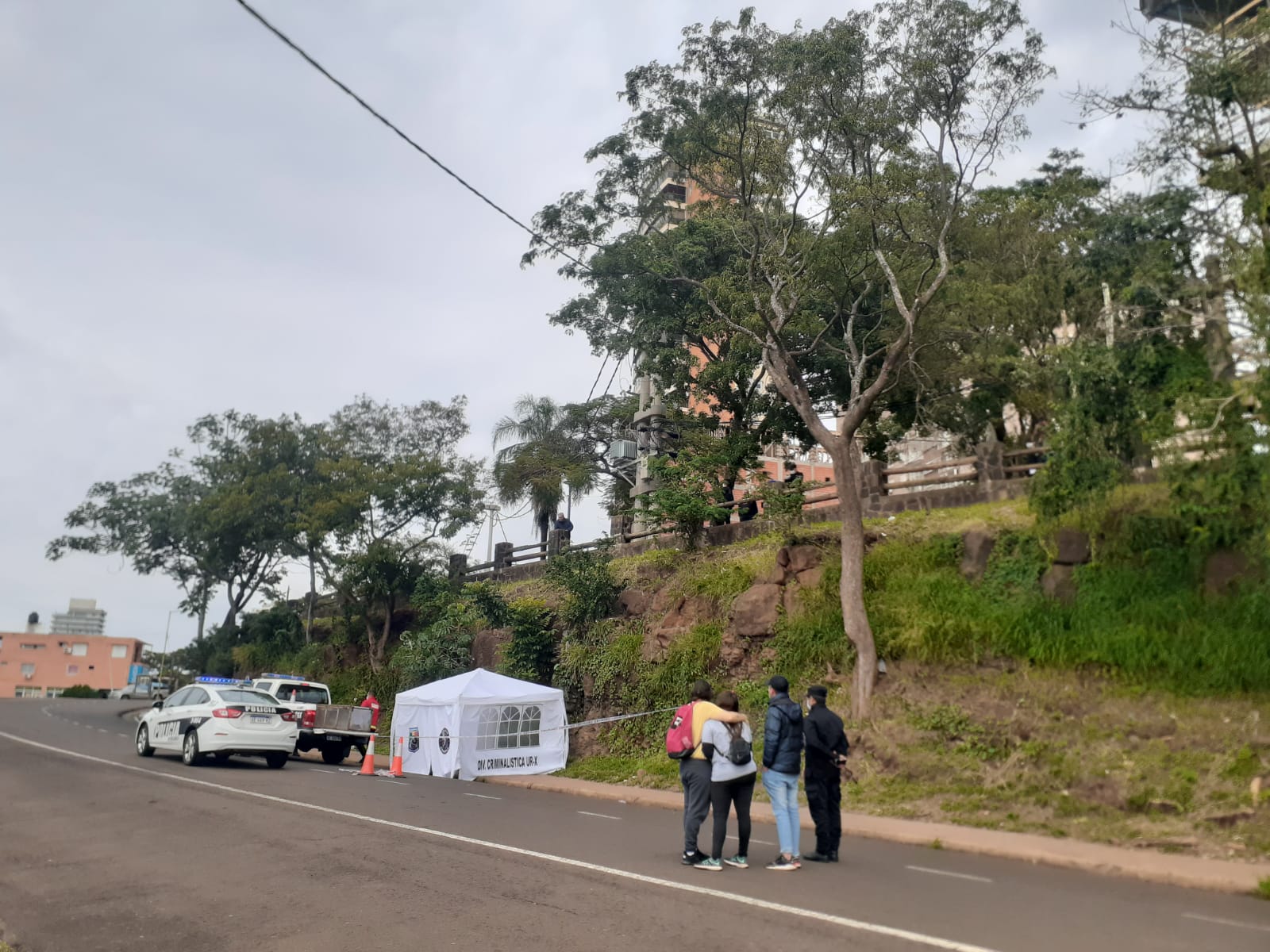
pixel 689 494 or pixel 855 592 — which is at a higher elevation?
pixel 689 494

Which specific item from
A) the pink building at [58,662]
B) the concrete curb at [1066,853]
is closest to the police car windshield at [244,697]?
the concrete curb at [1066,853]

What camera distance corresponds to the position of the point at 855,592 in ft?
51.8

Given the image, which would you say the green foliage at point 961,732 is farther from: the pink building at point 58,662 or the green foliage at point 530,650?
the pink building at point 58,662

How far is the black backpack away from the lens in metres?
8.23

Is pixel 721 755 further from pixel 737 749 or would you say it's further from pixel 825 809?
pixel 825 809

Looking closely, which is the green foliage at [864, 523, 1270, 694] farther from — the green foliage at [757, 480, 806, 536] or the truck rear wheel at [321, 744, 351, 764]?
the truck rear wheel at [321, 744, 351, 764]

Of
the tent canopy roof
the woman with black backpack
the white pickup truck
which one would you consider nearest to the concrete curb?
the woman with black backpack

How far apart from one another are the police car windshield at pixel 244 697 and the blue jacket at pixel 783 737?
11.8 metres

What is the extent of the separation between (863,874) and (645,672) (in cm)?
1170

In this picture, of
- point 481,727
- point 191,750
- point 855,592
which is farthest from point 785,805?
point 191,750

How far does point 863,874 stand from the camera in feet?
26.9

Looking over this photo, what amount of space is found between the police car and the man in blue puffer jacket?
37.6 ft

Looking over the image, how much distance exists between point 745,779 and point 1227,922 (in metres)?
3.65

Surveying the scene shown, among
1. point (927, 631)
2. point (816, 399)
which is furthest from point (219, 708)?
point (816, 399)
